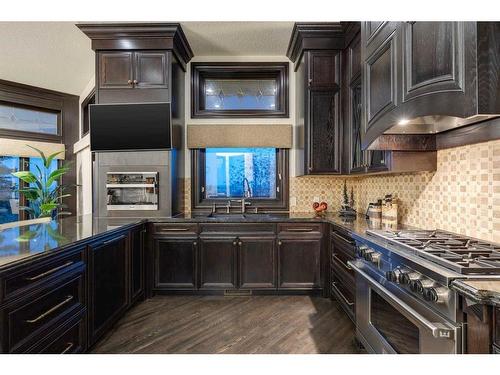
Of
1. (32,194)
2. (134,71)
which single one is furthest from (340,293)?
(32,194)

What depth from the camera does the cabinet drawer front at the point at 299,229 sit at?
117 inches

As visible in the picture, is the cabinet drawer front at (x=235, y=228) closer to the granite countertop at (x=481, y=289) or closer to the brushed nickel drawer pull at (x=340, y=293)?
the brushed nickel drawer pull at (x=340, y=293)

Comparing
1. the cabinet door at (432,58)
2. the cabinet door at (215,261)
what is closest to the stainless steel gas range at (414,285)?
the cabinet door at (432,58)

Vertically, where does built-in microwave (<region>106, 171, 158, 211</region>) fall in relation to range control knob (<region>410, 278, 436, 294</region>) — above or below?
above

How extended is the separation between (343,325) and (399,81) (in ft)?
6.48

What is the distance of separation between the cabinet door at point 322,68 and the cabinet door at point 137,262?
2424 mm

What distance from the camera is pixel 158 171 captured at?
3139 millimetres

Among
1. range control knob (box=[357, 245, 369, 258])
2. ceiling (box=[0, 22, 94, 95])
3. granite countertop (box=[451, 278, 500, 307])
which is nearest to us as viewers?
granite countertop (box=[451, 278, 500, 307])

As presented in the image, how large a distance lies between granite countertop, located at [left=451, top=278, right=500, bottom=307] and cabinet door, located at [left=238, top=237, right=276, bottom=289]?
6.61ft

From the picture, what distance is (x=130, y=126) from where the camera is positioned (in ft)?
10.0

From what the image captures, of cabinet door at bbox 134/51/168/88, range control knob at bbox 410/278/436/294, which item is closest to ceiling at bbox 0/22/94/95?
cabinet door at bbox 134/51/168/88

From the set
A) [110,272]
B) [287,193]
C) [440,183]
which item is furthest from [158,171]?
[440,183]

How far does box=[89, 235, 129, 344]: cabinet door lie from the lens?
1.95m

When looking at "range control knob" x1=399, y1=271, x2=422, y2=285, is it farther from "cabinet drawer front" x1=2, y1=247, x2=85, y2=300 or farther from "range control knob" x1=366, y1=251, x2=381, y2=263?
"cabinet drawer front" x1=2, y1=247, x2=85, y2=300
